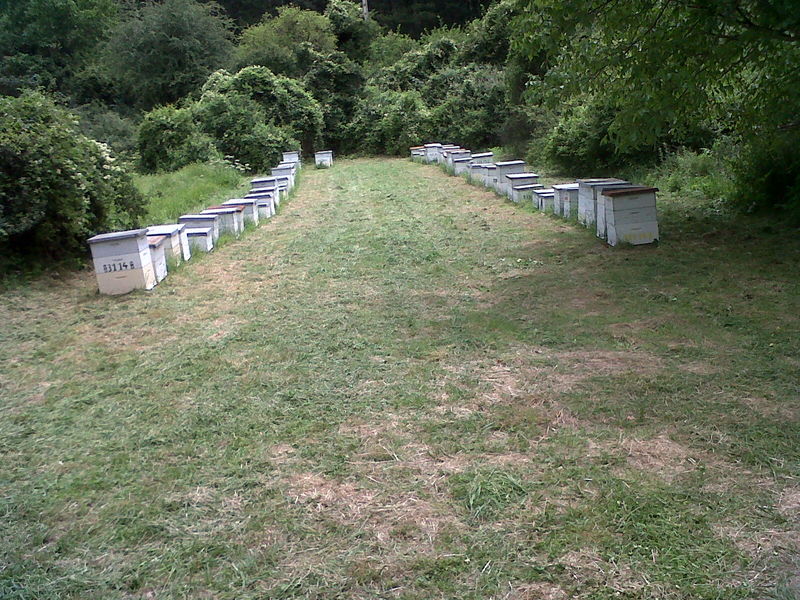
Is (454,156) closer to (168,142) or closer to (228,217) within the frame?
(168,142)

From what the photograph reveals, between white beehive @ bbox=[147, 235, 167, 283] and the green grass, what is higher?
the green grass

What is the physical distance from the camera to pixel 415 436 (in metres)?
3.31

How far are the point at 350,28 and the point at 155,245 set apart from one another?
→ 2912cm

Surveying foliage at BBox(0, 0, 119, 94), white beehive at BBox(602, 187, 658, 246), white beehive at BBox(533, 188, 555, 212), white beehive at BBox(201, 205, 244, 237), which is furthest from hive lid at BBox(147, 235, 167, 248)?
foliage at BBox(0, 0, 119, 94)

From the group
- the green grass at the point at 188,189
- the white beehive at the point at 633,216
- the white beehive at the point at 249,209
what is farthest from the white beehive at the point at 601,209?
the green grass at the point at 188,189

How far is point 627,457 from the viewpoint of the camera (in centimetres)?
299

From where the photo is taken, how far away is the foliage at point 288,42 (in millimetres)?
27984

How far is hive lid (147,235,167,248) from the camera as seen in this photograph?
6522mm

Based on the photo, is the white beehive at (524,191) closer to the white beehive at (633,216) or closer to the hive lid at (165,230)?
the white beehive at (633,216)

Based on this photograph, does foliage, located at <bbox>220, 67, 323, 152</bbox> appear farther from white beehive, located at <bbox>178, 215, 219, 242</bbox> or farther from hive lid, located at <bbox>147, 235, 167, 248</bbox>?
hive lid, located at <bbox>147, 235, 167, 248</bbox>

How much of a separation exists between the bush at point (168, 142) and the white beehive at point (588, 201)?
11.8m

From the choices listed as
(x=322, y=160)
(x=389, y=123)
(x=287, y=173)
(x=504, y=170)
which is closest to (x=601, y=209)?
(x=504, y=170)

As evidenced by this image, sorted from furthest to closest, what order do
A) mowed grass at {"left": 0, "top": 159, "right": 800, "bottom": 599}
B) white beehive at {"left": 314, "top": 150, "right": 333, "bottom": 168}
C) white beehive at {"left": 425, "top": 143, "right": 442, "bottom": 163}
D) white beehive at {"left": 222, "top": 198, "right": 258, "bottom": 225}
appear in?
1. white beehive at {"left": 314, "top": 150, "right": 333, "bottom": 168}
2. white beehive at {"left": 425, "top": 143, "right": 442, "bottom": 163}
3. white beehive at {"left": 222, "top": 198, "right": 258, "bottom": 225}
4. mowed grass at {"left": 0, "top": 159, "right": 800, "bottom": 599}

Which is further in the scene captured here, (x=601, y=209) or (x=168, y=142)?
(x=168, y=142)
